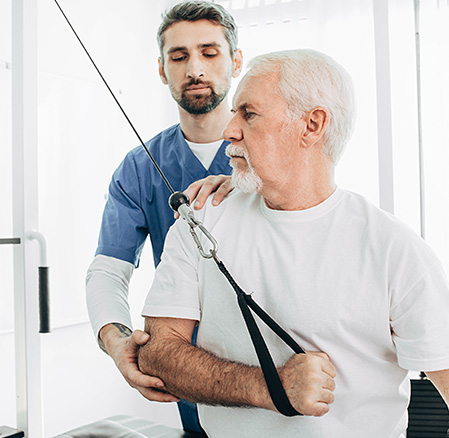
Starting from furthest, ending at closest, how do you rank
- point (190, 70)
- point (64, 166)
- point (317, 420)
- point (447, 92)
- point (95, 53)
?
point (95, 53) < point (64, 166) < point (447, 92) < point (190, 70) < point (317, 420)

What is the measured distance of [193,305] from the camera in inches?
46.3

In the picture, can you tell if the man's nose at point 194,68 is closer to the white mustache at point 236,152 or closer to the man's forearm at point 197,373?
the white mustache at point 236,152

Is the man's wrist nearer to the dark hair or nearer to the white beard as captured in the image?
the white beard

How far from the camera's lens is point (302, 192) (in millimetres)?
1190

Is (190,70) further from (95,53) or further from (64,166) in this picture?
(95,53)

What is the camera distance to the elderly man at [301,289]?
3.44 feet

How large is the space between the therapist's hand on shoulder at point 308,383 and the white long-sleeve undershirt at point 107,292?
56cm

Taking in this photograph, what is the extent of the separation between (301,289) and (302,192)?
8.3 inches

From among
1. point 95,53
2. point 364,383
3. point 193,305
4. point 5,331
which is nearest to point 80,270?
point 5,331

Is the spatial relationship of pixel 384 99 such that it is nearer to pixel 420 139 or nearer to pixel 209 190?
pixel 420 139

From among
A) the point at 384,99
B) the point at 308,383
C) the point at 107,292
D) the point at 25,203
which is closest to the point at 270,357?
the point at 308,383

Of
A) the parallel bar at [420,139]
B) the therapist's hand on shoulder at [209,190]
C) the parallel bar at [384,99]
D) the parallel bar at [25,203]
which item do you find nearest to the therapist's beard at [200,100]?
the therapist's hand on shoulder at [209,190]

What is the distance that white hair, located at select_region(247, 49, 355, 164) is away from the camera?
1145mm

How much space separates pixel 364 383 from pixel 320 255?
0.85ft
